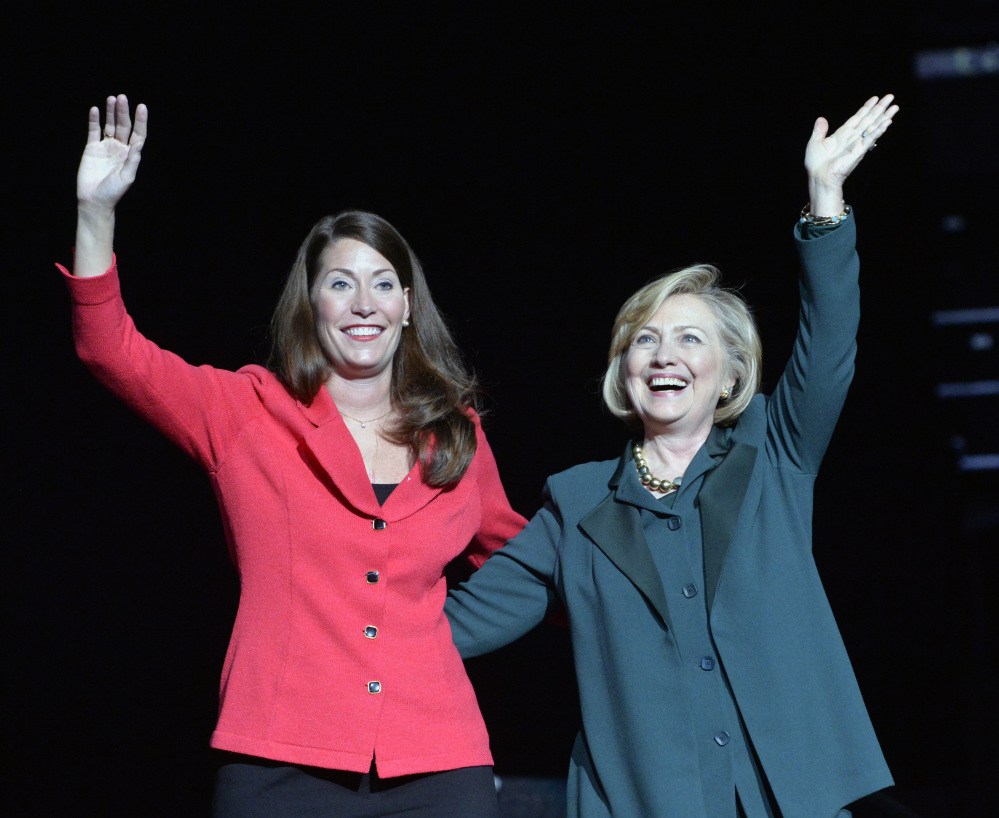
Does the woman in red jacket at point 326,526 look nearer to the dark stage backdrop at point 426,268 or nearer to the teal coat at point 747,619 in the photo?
the teal coat at point 747,619

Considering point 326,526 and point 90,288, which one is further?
point 326,526

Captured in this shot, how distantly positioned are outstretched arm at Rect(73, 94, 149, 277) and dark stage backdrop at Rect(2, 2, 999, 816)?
4.59 ft

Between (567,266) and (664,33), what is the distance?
692 millimetres

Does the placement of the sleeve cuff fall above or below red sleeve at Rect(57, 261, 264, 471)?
above

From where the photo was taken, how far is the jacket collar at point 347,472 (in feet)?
6.21

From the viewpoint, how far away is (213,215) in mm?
3295

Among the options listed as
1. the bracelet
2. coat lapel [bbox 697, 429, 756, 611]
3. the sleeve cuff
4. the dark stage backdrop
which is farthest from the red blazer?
the dark stage backdrop

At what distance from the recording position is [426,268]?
329 cm

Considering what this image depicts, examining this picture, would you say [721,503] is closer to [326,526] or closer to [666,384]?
[666,384]

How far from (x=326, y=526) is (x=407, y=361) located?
45cm

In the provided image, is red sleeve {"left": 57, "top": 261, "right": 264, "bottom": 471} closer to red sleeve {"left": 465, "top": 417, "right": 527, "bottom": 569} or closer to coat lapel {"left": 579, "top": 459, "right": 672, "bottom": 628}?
red sleeve {"left": 465, "top": 417, "right": 527, "bottom": 569}

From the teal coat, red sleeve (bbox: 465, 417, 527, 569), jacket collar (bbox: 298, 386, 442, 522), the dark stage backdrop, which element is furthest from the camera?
the dark stage backdrop

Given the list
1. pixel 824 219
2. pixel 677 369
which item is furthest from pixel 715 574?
pixel 824 219

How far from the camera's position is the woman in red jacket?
5.82 feet
